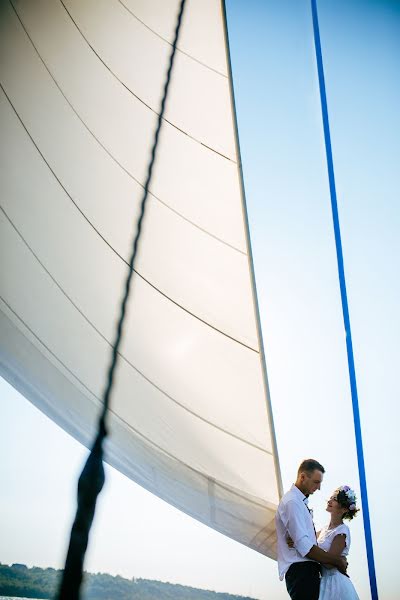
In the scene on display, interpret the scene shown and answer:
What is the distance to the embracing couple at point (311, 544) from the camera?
6.04ft

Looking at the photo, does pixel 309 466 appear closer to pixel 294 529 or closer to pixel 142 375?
pixel 294 529

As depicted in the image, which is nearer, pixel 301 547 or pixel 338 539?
pixel 301 547

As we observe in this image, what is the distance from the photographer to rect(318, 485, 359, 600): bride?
1.84 meters

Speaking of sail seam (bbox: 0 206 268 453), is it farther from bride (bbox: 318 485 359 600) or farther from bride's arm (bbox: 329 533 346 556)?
bride's arm (bbox: 329 533 346 556)

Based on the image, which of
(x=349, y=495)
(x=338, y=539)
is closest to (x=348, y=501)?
(x=349, y=495)

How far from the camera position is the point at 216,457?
3104 mm

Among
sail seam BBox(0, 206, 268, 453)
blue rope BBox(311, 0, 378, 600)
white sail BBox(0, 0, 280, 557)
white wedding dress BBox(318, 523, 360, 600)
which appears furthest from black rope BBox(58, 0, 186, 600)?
sail seam BBox(0, 206, 268, 453)

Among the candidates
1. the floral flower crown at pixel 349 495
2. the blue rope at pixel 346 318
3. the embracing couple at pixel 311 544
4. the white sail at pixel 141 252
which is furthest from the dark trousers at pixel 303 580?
the white sail at pixel 141 252

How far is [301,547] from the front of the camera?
185 centimetres

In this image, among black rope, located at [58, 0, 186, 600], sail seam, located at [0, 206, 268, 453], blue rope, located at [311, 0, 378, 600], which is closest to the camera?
black rope, located at [58, 0, 186, 600]

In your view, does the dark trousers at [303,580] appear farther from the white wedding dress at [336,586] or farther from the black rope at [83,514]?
the black rope at [83,514]

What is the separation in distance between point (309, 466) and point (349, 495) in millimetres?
284

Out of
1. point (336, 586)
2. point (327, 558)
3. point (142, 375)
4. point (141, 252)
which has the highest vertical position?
point (141, 252)

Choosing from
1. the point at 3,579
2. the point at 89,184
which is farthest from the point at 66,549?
the point at 3,579
